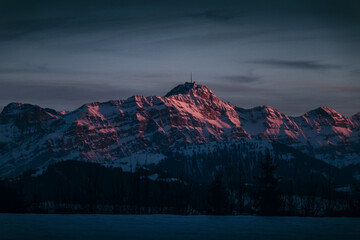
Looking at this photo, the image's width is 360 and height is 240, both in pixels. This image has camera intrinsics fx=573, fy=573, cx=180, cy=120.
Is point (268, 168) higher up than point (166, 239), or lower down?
higher up

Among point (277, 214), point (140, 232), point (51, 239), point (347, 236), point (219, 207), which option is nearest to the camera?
point (51, 239)

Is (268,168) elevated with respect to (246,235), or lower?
elevated

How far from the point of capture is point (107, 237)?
8312 cm

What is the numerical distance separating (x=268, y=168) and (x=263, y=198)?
9.83 m

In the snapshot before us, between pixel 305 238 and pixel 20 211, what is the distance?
132m

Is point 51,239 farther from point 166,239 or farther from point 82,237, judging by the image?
point 166,239

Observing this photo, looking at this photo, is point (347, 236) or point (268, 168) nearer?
point (347, 236)

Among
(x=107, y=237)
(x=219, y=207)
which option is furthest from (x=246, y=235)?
(x=219, y=207)

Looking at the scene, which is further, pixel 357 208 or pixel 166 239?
pixel 357 208

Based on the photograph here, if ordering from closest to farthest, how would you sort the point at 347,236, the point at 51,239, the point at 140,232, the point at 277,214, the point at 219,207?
the point at 51,239
the point at 347,236
the point at 140,232
the point at 277,214
the point at 219,207

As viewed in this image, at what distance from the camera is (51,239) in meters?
79.1

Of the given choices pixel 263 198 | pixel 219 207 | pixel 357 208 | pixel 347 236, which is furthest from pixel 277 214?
pixel 347 236

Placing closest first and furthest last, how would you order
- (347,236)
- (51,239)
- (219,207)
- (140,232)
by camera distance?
1. (51,239)
2. (347,236)
3. (140,232)
4. (219,207)

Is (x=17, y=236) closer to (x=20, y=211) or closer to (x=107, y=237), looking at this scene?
(x=107, y=237)
